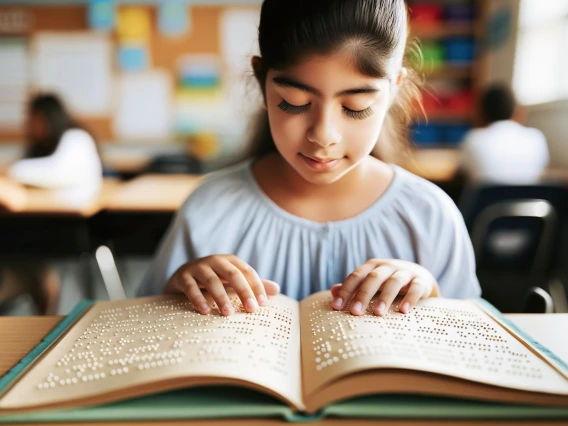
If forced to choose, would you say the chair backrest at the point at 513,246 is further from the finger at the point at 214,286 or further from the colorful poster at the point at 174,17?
the colorful poster at the point at 174,17

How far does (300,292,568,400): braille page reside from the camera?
0.47 metres

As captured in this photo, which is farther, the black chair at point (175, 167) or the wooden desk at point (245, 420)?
the black chair at point (175, 167)

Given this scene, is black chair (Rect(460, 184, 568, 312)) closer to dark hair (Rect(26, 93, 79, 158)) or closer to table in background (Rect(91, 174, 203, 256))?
table in background (Rect(91, 174, 203, 256))

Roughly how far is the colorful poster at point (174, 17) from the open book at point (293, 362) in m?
4.72

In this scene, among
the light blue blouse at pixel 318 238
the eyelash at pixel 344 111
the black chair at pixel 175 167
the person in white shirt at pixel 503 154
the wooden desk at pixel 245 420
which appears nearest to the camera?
the wooden desk at pixel 245 420

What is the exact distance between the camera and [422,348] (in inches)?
20.0

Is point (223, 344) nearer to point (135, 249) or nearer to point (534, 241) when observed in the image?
point (534, 241)

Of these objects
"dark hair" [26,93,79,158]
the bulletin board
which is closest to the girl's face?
"dark hair" [26,93,79,158]

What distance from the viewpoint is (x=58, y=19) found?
16.1ft

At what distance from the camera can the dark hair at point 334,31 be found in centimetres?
74

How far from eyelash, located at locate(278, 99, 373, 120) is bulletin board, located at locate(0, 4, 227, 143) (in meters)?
4.50

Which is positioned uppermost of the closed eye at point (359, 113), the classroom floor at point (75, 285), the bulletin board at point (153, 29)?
the bulletin board at point (153, 29)

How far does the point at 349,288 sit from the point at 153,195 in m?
1.87

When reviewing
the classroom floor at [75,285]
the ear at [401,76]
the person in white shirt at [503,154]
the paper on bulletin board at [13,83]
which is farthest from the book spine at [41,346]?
the paper on bulletin board at [13,83]
